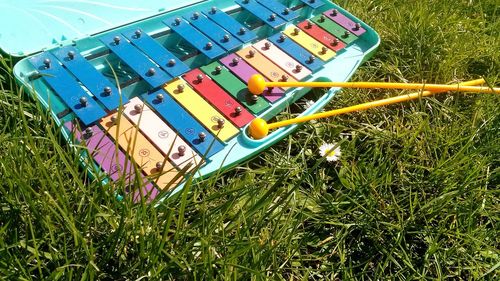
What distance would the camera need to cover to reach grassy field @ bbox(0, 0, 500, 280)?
1.12 meters

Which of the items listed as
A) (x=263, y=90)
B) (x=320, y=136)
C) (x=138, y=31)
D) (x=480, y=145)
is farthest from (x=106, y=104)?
(x=480, y=145)

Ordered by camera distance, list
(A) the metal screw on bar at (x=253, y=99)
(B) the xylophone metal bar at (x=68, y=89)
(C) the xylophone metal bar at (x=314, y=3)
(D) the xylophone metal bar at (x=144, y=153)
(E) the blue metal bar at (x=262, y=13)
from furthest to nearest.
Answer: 1. (C) the xylophone metal bar at (x=314, y=3)
2. (E) the blue metal bar at (x=262, y=13)
3. (A) the metal screw on bar at (x=253, y=99)
4. (B) the xylophone metal bar at (x=68, y=89)
5. (D) the xylophone metal bar at (x=144, y=153)

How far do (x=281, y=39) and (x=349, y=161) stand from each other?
619mm

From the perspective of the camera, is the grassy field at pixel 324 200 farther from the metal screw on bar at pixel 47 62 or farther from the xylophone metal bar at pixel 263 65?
the xylophone metal bar at pixel 263 65

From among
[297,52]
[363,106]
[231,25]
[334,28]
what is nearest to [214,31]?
[231,25]

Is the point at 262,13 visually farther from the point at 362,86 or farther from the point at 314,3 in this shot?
the point at 362,86

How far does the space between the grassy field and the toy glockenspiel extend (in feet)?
0.29

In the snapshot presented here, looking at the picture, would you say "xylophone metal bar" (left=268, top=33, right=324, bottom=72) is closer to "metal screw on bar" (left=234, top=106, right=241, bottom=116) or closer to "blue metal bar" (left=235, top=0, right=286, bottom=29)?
"blue metal bar" (left=235, top=0, right=286, bottom=29)

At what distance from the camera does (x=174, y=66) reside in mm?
1774

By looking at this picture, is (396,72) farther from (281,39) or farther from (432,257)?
(432,257)

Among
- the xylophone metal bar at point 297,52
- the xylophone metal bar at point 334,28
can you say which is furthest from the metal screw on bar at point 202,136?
the xylophone metal bar at point 334,28

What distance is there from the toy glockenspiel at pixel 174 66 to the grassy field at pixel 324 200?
88 millimetres

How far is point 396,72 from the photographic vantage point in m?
2.08

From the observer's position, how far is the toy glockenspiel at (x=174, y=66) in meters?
1.54
